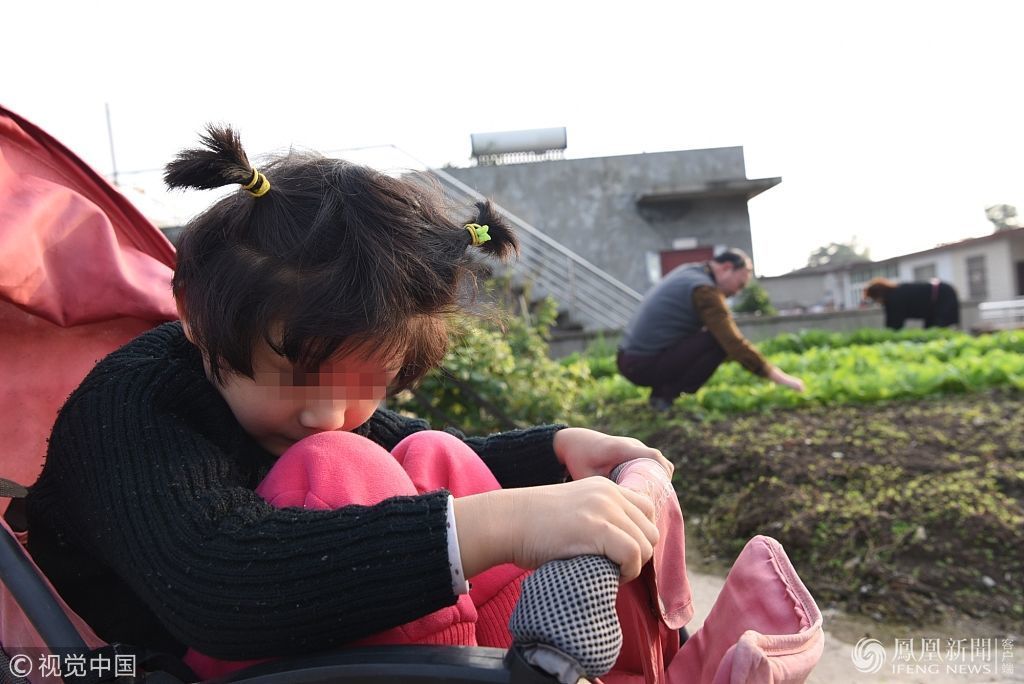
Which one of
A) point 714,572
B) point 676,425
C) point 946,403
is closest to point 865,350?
point 946,403

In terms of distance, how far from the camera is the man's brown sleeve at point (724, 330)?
536 centimetres

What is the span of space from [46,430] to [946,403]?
5.33 m

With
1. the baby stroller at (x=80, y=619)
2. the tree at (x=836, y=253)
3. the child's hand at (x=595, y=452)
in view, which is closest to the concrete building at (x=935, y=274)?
the child's hand at (x=595, y=452)

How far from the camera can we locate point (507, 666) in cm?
69

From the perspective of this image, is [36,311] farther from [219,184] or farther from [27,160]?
[219,184]

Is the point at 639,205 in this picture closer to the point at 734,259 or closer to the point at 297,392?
the point at 734,259

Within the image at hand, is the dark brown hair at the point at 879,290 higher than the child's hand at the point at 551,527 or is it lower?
higher

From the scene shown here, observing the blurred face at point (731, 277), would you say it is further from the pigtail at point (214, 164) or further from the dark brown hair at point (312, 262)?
the pigtail at point (214, 164)

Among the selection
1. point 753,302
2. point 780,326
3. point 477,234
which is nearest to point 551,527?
point 477,234

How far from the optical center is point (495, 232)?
117 cm

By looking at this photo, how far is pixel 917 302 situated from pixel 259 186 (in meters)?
12.0

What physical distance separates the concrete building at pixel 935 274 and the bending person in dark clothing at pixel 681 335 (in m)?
13.8

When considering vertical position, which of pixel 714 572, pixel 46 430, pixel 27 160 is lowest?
pixel 714 572

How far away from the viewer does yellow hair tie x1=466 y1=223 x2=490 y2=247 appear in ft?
3.59
